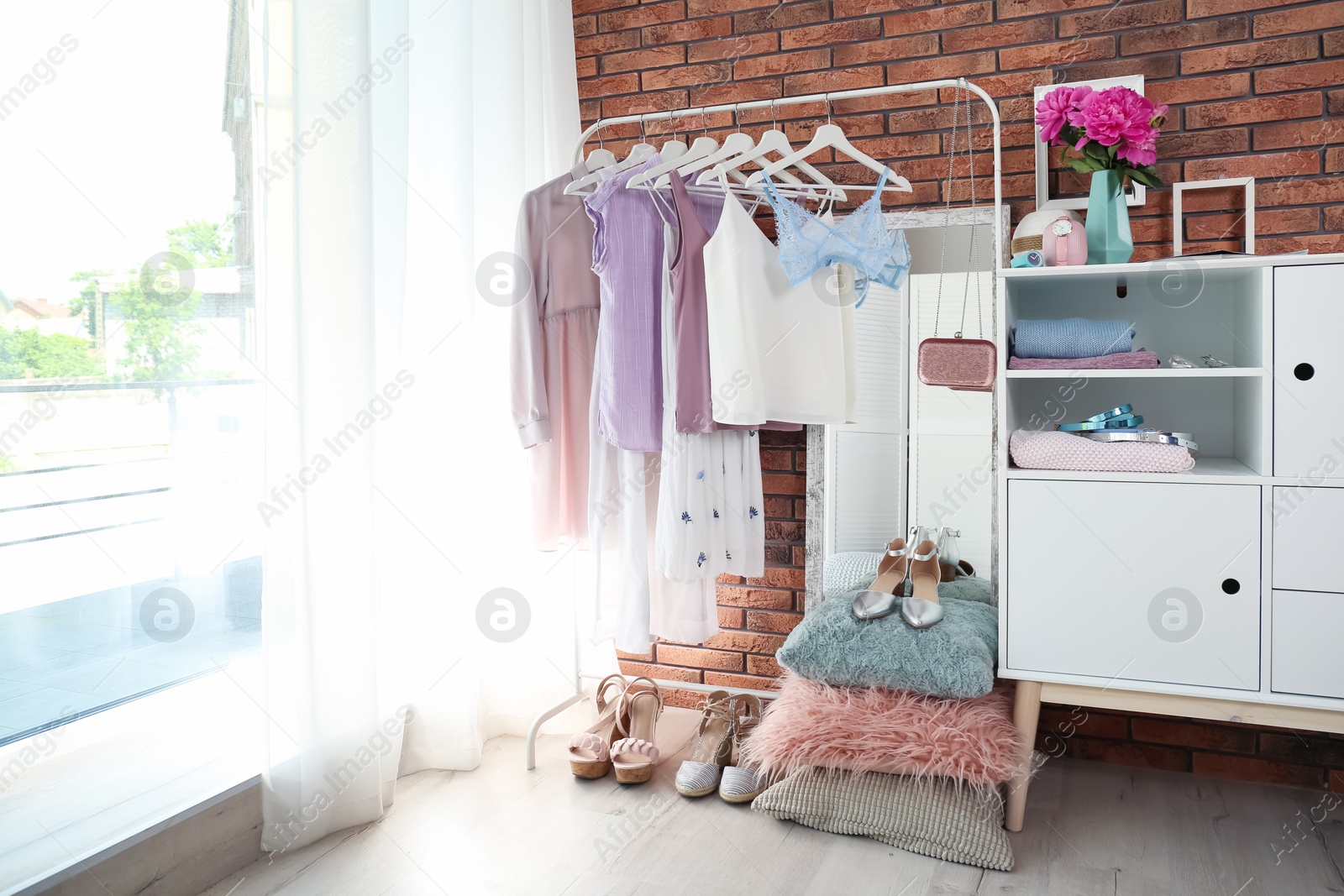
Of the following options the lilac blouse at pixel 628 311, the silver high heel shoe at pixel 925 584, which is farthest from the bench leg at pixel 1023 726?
the lilac blouse at pixel 628 311

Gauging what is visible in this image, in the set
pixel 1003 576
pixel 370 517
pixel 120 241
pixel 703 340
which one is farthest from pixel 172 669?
pixel 1003 576

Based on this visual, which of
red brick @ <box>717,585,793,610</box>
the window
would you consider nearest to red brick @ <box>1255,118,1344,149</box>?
red brick @ <box>717,585,793,610</box>

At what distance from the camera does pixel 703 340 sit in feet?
7.29

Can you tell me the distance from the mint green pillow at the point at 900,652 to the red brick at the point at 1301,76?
58.8 inches

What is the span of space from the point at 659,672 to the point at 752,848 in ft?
3.30

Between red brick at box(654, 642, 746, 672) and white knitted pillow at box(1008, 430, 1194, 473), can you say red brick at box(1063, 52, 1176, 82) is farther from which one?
red brick at box(654, 642, 746, 672)

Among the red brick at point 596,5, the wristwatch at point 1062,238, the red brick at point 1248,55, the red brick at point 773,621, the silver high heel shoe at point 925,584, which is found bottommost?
the red brick at point 773,621

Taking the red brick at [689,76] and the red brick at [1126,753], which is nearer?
the red brick at [1126,753]

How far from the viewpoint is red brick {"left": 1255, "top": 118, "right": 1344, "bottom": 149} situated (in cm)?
219

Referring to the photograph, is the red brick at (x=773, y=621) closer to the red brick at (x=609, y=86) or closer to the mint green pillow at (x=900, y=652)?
the mint green pillow at (x=900, y=652)

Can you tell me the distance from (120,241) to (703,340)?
4.08 feet

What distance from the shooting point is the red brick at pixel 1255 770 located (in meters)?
2.25

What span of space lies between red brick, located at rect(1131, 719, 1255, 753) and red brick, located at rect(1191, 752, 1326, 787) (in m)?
0.03

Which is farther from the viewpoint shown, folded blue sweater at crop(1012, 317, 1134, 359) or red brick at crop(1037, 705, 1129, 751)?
red brick at crop(1037, 705, 1129, 751)
